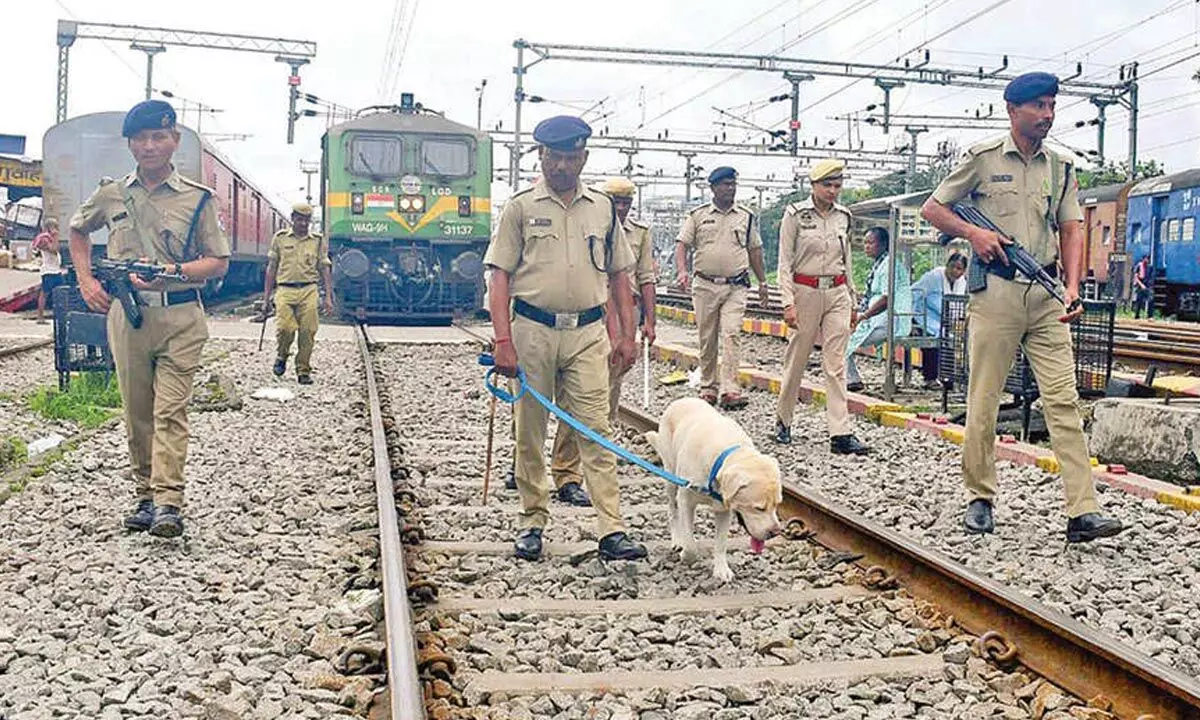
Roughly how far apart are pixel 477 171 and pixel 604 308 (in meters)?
15.8

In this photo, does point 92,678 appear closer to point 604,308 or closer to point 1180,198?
point 604,308

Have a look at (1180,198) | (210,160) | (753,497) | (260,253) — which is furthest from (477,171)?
(753,497)

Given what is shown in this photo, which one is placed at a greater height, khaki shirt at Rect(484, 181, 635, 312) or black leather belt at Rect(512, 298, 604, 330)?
khaki shirt at Rect(484, 181, 635, 312)

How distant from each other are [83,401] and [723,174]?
555 centimetres

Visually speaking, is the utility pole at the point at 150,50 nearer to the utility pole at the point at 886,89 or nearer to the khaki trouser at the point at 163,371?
the utility pole at the point at 886,89

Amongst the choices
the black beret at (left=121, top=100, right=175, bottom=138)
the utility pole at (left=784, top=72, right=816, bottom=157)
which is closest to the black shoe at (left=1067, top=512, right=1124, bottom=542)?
the black beret at (left=121, top=100, right=175, bottom=138)

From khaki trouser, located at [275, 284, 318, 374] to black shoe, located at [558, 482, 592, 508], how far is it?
238 inches

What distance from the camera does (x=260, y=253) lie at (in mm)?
28250

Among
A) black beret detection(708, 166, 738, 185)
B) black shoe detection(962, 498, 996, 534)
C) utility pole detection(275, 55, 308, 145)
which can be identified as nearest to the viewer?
black shoe detection(962, 498, 996, 534)

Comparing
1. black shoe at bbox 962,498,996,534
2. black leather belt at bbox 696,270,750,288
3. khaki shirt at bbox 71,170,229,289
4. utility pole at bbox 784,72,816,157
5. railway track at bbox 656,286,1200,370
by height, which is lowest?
black shoe at bbox 962,498,996,534

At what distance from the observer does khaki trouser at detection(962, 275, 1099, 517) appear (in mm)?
5418

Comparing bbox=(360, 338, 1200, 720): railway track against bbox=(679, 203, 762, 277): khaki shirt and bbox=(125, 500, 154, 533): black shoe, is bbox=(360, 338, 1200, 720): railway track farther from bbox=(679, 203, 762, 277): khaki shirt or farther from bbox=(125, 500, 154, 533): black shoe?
bbox=(679, 203, 762, 277): khaki shirt

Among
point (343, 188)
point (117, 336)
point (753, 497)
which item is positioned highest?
point (343, 188)

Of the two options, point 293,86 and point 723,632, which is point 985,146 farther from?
point 293,86
